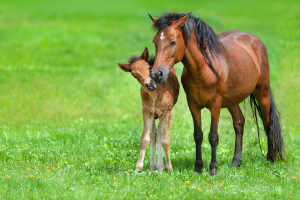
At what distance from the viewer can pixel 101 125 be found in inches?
360

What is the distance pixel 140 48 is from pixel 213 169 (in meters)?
A: 12.6

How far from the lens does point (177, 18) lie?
533 centimetres

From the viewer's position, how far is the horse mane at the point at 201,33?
5.18 meters

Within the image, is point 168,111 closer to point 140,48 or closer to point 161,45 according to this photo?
point 161,45

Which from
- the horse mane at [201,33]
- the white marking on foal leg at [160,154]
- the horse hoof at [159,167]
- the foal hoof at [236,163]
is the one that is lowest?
the foal hoof at [236,163]

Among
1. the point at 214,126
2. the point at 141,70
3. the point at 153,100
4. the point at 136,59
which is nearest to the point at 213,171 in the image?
the point at 214,126

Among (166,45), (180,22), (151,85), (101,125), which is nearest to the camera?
(166,45)

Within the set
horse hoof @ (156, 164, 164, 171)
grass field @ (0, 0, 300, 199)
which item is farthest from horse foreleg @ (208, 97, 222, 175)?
horse hoof @ (156, 164, 164, 171)

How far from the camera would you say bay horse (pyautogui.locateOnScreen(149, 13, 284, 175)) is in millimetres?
5137

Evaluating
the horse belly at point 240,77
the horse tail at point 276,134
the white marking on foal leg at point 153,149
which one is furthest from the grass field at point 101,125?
the horse belly at point 240,77

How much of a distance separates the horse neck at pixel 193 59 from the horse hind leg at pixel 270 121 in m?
2.01

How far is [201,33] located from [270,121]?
2638 millimetres

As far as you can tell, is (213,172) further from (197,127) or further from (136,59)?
(136,59)

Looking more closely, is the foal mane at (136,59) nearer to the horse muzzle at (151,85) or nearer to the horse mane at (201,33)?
the horse muzzle at (151,85)
